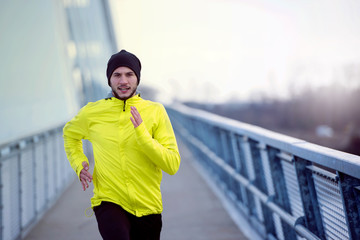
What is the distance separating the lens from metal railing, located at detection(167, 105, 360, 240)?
8.82 ft

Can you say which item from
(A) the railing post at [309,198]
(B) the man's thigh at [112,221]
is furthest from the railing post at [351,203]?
(B) the man's thigh at [112,221]

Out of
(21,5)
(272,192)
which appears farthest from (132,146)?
(21,5)

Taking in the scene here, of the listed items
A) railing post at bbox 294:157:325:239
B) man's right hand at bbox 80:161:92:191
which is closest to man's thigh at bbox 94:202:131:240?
man's right hand at bbox 80:161:92:191

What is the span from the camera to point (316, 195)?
11.2 feet

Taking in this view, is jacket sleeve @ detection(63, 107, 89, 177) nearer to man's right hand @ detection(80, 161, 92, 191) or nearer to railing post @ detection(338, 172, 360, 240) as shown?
man's right hand @ detection(80, 161, 92, 191)

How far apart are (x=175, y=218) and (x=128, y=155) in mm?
3590

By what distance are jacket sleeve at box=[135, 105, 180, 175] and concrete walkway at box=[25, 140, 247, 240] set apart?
265 centimetres

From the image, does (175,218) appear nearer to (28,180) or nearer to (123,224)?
(28,180)

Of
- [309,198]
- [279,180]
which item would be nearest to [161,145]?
[309,198]

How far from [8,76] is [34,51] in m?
1.77

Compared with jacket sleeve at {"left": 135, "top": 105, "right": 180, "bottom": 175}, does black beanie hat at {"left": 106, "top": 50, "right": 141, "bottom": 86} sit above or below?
above

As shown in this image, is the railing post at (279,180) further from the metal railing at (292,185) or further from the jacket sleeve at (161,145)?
the jacket sleeve at (161,145)

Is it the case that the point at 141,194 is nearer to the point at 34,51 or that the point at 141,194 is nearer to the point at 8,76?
the point at 8,76

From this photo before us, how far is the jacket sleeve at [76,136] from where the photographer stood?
308 cm
